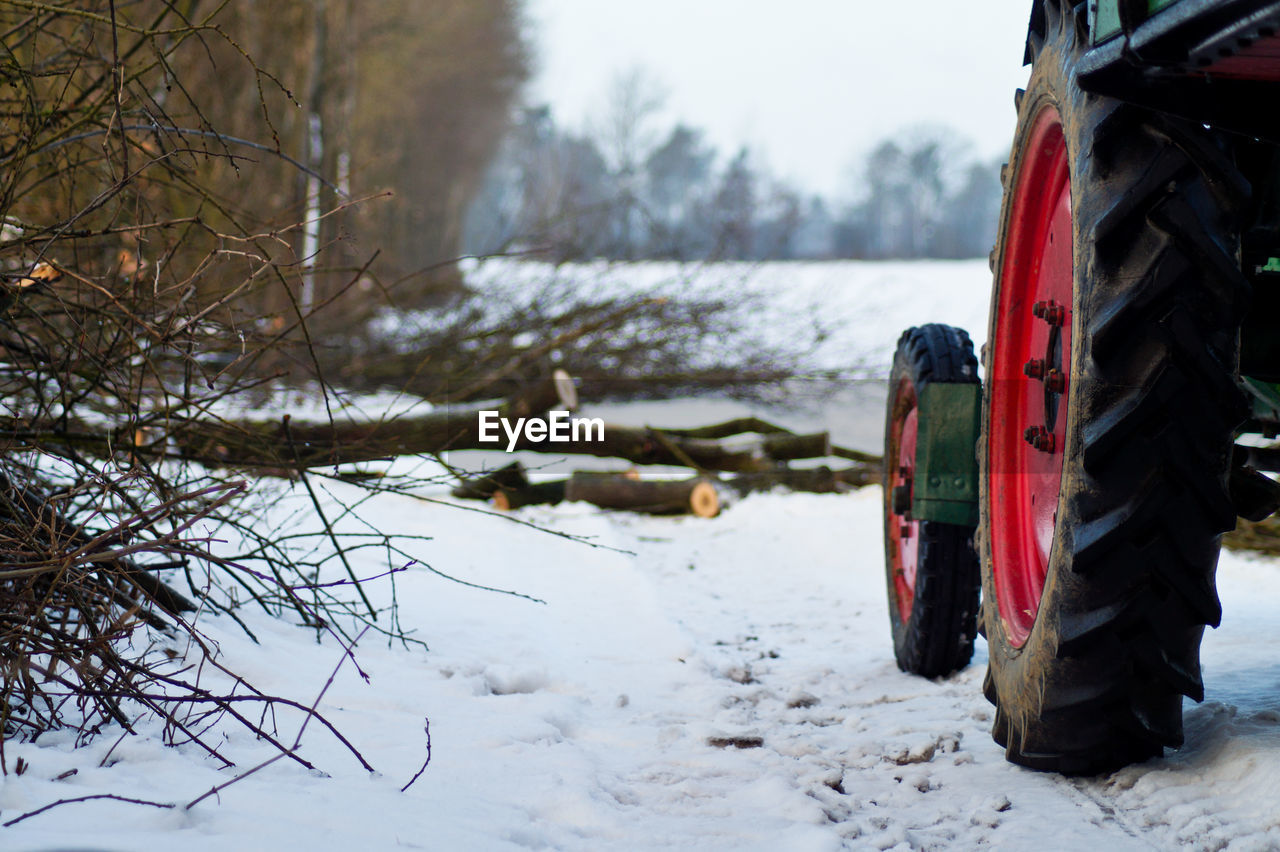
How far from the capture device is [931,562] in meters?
3.40

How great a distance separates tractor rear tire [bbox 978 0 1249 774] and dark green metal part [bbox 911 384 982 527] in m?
0.93

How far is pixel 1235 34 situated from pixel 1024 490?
5.04 feet

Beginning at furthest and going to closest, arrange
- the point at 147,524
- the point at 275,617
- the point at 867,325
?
the point at 867,325
the point at 275,617
the point at 147,524

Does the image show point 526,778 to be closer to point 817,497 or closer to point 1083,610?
point 1083,610

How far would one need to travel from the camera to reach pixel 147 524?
7.81ft

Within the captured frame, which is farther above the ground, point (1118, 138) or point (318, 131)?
point (318, 131)

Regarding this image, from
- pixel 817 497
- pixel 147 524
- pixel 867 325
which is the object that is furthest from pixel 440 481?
pixel 867 325

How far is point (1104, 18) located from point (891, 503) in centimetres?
216

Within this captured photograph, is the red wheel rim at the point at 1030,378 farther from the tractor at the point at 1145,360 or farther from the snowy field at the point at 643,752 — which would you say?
the snowy field at the point at 643,752

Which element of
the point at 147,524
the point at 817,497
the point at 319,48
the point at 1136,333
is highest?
the point at 319,48

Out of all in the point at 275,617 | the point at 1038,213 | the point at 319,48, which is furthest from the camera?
the point at 319,48

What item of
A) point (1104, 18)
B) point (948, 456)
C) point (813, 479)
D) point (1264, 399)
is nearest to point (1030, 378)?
point (948, 456)

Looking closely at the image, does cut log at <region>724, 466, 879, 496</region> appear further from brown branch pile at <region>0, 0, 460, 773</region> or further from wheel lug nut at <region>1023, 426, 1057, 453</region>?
wheel lug nut at <region>1023, 426, 1057, 453</region>

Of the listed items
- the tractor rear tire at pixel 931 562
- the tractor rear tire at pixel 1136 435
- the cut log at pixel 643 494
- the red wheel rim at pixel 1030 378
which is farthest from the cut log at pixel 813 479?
the tractor rear tire at pixel 1136 435
